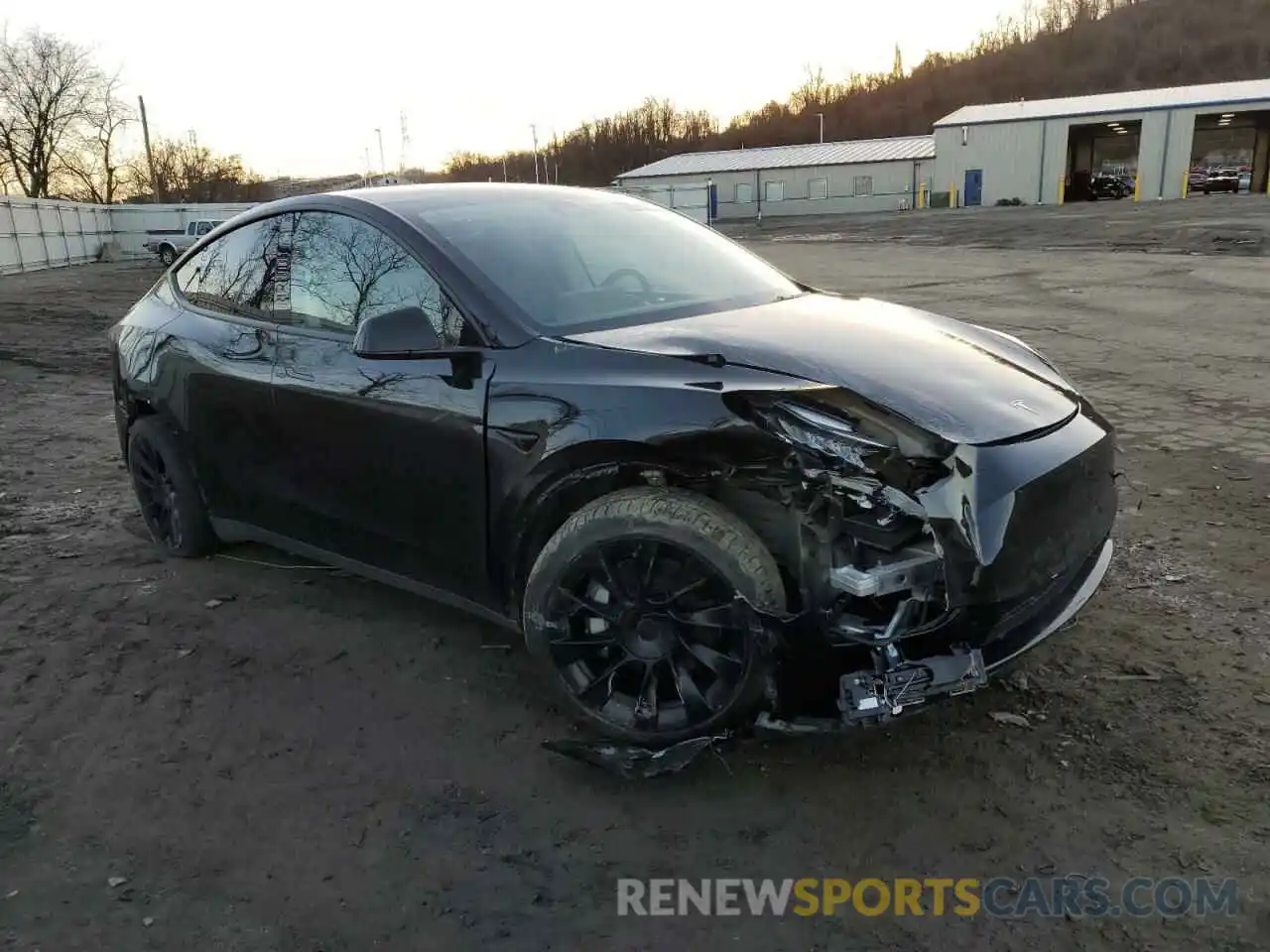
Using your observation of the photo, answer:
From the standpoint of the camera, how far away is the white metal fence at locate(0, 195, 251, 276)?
30484 millimetres

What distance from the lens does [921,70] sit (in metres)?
111

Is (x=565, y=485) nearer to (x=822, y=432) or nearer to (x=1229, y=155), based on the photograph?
(x=822, y=432)

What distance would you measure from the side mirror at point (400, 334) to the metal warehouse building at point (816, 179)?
178ft

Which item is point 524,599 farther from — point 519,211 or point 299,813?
point 519,211

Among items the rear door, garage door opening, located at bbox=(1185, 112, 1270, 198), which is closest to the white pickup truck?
the rear door

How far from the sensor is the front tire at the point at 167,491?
14.4 feet

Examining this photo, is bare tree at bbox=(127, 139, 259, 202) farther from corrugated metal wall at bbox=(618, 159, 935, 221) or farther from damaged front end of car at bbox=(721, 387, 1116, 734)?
damaged front end of car at bbox=(721, 387, 1116, 734)

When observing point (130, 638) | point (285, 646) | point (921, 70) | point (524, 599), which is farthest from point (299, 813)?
point (921, 70)

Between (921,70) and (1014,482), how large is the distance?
Result: 123m

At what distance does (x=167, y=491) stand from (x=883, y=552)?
3.55 m

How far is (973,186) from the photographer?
5134 cm

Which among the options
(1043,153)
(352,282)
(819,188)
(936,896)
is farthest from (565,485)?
(819,188)

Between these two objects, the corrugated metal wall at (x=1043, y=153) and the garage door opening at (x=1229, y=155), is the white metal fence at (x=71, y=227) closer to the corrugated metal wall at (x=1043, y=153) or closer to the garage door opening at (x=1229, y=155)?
the corrugated metal wall at (x=1043, y=153)

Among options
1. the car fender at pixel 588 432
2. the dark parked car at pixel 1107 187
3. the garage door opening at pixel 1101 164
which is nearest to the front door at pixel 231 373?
the car fender at pixel 588 432
